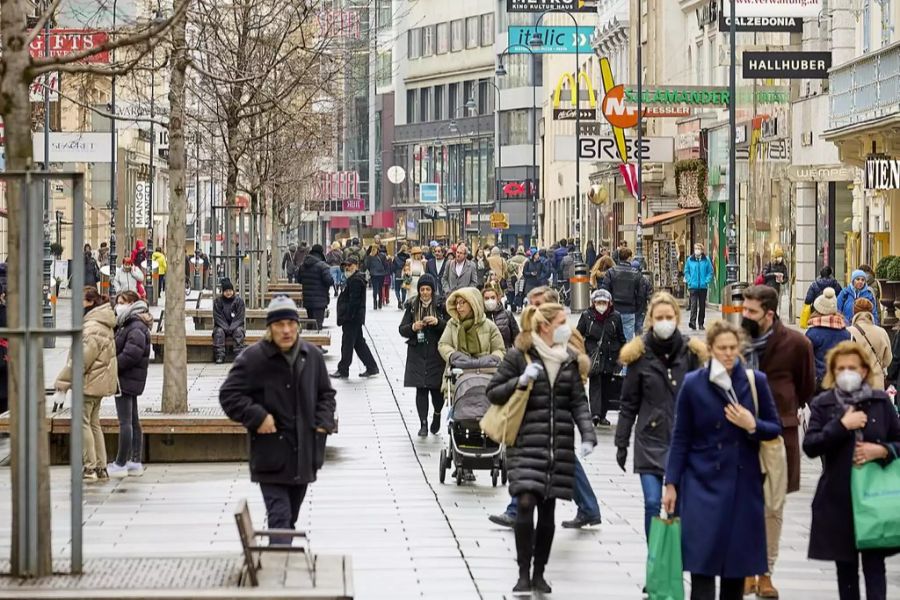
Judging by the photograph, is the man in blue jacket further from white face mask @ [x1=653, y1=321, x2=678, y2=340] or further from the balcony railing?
white face mask @ [x1=653, y1=321, x2=678, y2=340]

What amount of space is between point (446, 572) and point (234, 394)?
2.08 m

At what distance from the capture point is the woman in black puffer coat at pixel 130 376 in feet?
56.9

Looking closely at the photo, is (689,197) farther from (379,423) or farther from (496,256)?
(379,423)

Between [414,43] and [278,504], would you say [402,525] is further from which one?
[414,43]

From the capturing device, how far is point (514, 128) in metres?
121

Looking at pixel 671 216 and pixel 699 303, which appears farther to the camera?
pixel 671 216

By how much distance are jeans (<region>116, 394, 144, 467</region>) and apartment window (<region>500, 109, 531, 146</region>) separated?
102 metres

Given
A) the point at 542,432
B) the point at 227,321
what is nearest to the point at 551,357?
the point at 542,432

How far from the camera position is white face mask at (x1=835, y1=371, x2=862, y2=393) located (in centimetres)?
1037

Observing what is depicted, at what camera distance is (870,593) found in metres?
10.3

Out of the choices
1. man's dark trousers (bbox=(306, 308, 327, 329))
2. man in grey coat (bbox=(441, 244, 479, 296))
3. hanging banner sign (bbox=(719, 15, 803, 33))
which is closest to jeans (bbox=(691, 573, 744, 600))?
man's dark trousers (bbox=(306, 308, 327, 329))

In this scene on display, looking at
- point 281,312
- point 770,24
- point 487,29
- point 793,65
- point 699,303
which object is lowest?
point 699,303

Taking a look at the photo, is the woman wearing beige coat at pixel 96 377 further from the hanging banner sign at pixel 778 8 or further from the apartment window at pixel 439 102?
the apartment window at pixel 439 102

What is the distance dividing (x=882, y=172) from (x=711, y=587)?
2391 cm
